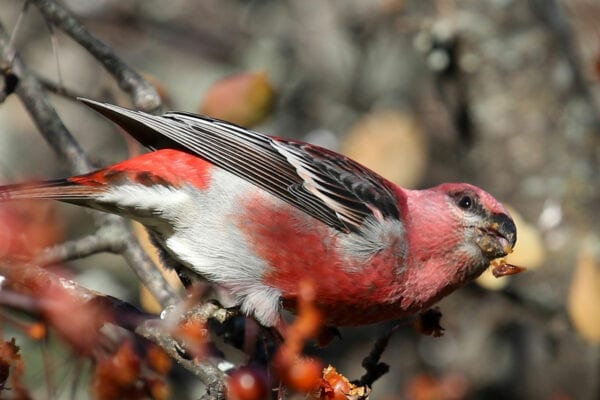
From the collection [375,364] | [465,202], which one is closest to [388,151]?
[465,202]

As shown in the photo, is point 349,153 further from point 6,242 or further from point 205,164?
point 6,242

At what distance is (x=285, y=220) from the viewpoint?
362 centimetres

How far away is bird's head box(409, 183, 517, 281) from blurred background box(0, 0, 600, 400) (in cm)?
86

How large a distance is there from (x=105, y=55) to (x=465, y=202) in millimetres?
1641

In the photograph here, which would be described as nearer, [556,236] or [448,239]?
[448,239]

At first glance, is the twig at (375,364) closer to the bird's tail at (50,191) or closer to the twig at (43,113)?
the bird's tail at (50,191)

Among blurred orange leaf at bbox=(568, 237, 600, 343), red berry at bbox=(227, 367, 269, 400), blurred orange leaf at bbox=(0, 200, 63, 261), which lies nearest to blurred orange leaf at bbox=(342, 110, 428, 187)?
blurred orange leaf at bbox=(568, 237, 600, 343)

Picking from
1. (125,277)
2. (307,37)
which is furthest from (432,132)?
(125,277)

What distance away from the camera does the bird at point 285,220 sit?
3459 millimetres

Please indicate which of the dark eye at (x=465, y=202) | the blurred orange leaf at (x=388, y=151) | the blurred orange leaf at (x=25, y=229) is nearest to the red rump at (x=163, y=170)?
the blurred orange leaf at (x=25, y=229)

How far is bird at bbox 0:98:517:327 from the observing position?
3.46m

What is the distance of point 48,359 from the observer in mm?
2625

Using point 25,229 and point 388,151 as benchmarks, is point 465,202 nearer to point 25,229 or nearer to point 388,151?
point 388,151

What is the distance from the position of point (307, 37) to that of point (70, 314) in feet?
15.7
